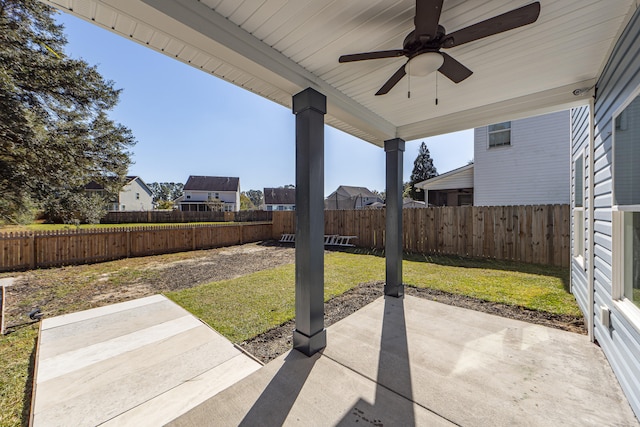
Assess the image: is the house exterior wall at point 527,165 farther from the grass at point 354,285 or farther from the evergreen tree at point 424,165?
the evergreen tree at point 424,165

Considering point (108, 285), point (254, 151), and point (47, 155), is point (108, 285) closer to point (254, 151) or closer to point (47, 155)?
point (47, 155)

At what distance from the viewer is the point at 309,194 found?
93.6 inches

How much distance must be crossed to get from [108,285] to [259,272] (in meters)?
3.10

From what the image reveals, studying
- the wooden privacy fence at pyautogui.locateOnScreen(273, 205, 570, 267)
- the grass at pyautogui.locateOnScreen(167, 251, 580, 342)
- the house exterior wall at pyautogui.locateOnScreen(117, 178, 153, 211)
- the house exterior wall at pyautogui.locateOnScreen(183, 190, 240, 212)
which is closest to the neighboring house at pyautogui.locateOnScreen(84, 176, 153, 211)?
the house exterior wall at pyautogui.locateOnScreen(117, 178, 153, 211)

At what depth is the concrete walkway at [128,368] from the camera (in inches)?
71.9

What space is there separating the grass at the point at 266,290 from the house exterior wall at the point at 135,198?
23411 mm

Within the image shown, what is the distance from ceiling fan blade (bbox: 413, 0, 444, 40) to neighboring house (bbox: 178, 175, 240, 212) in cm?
3131

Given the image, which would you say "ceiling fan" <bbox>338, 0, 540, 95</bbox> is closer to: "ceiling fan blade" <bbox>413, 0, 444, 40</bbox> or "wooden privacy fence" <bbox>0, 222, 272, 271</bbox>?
"ceiling fan blade" <bbox>413, 0, 444, 40</bbox>

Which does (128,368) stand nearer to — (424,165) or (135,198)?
(424,165)

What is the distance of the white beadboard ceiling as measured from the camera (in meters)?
1.59

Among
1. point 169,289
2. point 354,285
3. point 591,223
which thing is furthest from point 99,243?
point 591,223

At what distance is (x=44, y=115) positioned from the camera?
5711 millimetres

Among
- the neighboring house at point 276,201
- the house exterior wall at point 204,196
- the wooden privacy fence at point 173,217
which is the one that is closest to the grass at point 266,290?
the wooden privacy fence at point 173,217

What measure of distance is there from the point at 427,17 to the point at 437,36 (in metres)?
0.24
